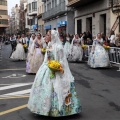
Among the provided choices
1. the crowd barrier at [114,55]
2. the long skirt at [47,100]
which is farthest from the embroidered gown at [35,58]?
the long skirt at [47,100]

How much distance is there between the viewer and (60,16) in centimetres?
4981

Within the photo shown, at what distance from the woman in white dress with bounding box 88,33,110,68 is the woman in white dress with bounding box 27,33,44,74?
3280 mm

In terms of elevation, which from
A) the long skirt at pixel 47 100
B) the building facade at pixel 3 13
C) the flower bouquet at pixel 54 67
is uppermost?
the building facade at pixel 3 13

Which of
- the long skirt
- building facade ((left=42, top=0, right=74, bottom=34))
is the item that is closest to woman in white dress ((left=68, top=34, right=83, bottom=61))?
the long skirt

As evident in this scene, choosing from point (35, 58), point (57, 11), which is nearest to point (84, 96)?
point (35, 58)

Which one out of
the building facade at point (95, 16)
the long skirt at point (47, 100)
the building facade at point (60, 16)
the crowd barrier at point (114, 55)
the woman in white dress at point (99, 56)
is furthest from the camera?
the building facade at point (60, 16)

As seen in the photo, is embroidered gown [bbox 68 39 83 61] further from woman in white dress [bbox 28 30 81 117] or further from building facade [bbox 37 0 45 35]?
building facade [bbox 37 0 45 35]

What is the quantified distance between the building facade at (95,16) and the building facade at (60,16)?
6338 millimetres

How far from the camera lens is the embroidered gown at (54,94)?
666 cm

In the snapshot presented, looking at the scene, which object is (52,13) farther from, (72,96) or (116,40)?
(72,96)

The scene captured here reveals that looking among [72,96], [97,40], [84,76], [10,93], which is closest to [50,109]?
[72,96]

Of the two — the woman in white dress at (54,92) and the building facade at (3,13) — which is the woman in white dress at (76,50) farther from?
the building facade at (3,13)

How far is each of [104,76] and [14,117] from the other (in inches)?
277

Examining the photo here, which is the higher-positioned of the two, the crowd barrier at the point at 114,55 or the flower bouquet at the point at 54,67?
the flower bouquet at the point at 54,67
